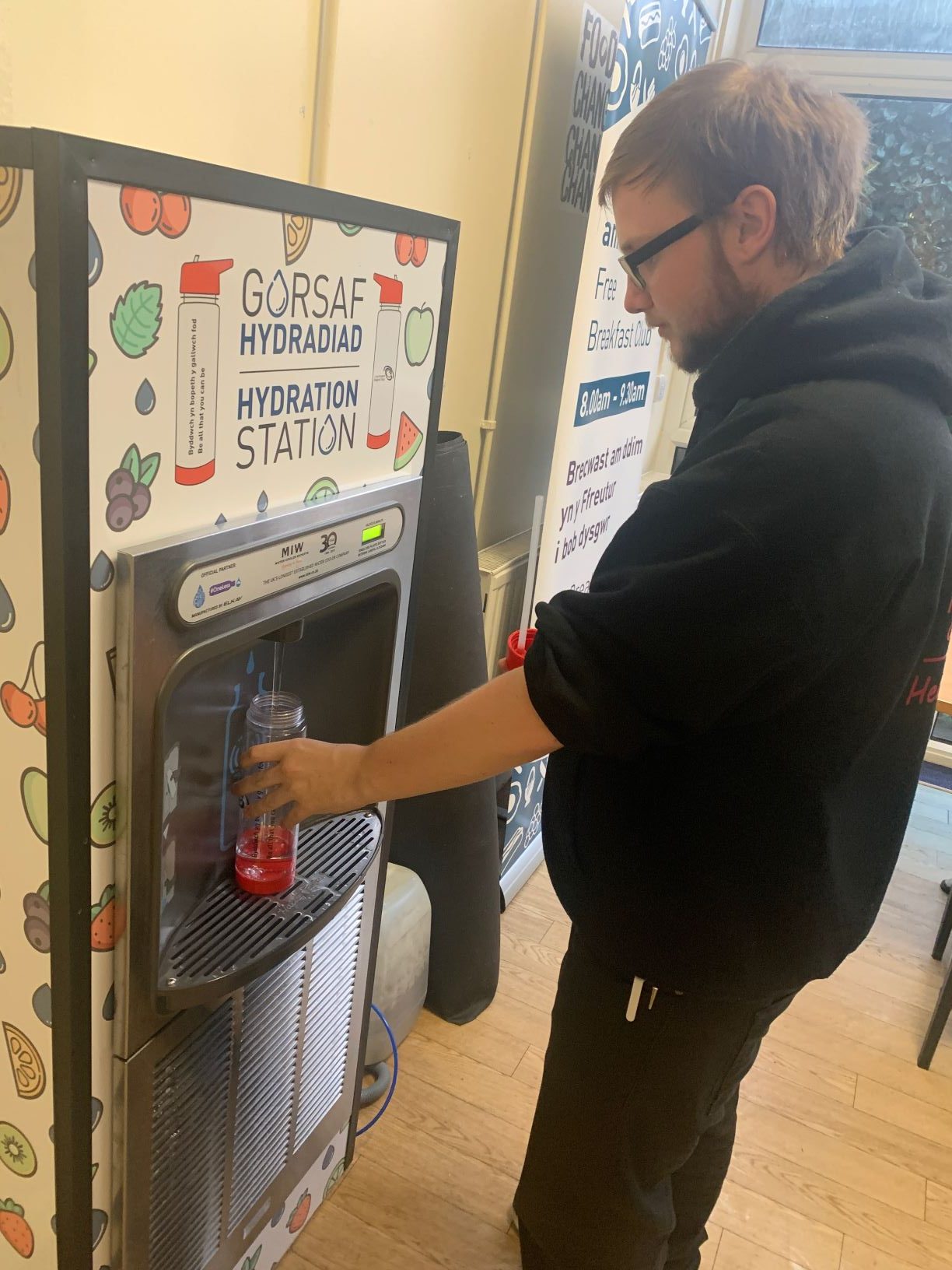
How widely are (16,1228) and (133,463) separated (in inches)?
33.4

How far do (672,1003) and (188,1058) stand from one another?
55 cm

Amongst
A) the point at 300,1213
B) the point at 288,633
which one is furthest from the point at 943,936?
the point at 288,633

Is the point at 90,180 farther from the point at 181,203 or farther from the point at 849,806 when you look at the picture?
the point at 849,806

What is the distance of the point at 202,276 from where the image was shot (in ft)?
2.48

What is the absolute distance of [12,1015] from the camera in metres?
0.92

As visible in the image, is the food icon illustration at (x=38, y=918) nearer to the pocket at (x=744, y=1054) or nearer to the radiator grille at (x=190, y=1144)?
the radiator grille at (x=190, y=1144)

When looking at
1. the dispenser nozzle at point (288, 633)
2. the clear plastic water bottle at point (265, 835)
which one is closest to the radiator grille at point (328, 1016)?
the clear plastic water bottle at point (265, 835)

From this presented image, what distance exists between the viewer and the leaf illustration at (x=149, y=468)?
754 millimetres

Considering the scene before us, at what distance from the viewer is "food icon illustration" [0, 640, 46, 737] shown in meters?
0.76

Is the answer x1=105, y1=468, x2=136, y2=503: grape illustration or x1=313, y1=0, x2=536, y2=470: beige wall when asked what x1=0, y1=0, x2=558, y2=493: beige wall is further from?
x1=105, y1=468, x2=136, y2=503: grape illustration

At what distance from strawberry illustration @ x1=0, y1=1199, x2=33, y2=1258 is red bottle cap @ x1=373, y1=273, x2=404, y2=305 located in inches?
40.5

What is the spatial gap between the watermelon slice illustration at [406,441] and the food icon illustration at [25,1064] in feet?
2.33

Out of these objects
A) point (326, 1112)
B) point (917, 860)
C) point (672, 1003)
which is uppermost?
point (672, 1003)

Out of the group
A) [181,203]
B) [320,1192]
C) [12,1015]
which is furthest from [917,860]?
[181,203]
